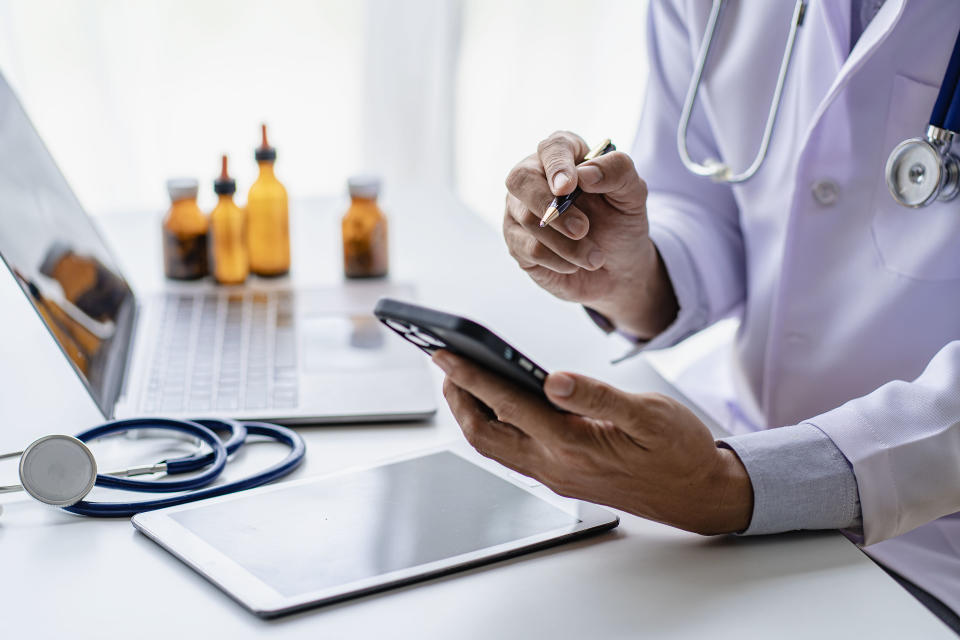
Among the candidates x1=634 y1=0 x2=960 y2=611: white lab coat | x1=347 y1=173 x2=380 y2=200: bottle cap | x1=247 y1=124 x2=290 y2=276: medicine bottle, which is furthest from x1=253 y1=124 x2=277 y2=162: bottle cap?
x1=634 y1=0 x2=960 y2=611: white lab coat

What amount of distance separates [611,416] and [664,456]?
7cm

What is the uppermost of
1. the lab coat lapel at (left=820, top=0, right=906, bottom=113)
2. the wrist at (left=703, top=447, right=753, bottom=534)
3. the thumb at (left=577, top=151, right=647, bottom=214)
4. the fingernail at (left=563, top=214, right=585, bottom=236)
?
the lab coat lapel at (left=820, top=0, right=906, bottom=113)

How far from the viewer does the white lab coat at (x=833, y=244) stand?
2.54ft

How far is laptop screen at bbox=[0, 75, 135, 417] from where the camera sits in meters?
0.89

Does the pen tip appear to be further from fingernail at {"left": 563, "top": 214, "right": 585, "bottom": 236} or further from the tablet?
the tablet

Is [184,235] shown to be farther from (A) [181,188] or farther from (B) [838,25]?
(B) [838,25]

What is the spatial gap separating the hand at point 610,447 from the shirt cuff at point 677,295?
386mm

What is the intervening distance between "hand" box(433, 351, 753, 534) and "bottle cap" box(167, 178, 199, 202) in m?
0.74

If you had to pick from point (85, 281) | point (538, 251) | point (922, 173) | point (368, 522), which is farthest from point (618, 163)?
point (85, 281)

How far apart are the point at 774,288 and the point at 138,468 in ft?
2.30

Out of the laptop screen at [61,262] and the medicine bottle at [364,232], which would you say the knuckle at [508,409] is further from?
the medicine bottle at [364,232]

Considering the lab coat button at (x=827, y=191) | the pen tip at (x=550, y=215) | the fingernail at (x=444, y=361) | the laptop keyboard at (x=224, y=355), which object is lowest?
the laptop keyboard at (x=224, y=355)

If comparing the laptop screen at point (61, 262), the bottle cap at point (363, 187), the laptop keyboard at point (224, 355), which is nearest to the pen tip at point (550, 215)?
the laptop keyboard at point (224, 355)

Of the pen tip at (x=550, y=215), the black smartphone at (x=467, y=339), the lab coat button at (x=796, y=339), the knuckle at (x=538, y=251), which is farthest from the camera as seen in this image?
the lab coat button at (x=796, y=339)
